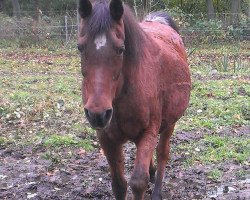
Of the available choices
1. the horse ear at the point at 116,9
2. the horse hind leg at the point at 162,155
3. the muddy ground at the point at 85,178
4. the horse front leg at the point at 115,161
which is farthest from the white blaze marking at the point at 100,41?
the muddy ground at the point at 85,178

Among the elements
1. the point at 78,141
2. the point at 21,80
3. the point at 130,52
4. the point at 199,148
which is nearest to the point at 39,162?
the point at 78,141

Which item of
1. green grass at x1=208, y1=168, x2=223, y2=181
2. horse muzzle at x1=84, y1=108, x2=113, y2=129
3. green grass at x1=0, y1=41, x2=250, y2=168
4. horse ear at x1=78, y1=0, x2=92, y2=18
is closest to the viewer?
horse muzzle at x1=84, y1=108, x2=113, y2=129

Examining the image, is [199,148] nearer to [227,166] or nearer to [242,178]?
[227,166]

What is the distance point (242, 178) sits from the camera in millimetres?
5203

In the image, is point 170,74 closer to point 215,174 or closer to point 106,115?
point 215,174

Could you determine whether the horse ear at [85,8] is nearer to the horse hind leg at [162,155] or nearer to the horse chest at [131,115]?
the horse chest at [131,115]

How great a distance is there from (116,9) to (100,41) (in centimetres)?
30

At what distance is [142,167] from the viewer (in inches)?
146

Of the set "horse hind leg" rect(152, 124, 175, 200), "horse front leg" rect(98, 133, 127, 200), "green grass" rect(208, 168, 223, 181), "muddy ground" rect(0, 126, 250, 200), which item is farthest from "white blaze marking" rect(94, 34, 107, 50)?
"green grass" rect(208, 168, 223, 181)

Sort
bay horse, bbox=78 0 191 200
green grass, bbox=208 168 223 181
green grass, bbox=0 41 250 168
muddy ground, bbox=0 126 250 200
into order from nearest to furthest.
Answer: bay horse, bbox=78 0 191 200
muddy ground, bbox=0 126 250 200
green grass, bbox=208 168 223 181
green grass, bbox=0 41 250 168

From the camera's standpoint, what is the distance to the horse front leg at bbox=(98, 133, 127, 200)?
13.0ft

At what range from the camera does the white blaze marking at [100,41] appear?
3084 millimetres

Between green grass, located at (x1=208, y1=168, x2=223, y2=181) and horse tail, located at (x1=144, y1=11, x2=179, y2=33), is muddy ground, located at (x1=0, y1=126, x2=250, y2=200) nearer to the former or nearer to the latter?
green grass, located at (x1=208, y1=168, x2=223, y2=181)

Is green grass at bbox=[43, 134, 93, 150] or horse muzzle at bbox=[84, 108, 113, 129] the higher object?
horse muzzle at bbox=[84, 108, 113, 129]
